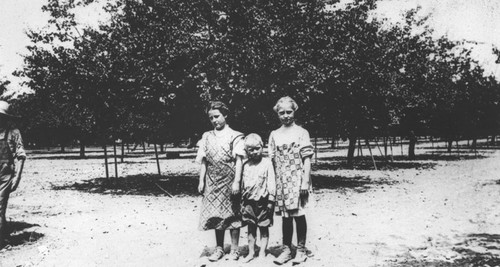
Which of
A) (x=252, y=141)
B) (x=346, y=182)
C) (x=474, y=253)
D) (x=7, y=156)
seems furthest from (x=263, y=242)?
(x=346, y=182)

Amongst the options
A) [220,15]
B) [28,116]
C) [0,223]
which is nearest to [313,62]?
[220,15]

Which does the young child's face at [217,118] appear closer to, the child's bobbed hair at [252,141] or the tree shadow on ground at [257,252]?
the child's bobbed hair at [252,141]

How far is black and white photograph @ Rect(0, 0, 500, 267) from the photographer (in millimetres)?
5656

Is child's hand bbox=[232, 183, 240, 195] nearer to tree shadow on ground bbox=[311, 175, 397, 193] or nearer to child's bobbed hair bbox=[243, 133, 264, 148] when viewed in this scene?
child's bobbed hair bbox=[243, 133, 264, 148]

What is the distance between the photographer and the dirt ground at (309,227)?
5867 millimetres

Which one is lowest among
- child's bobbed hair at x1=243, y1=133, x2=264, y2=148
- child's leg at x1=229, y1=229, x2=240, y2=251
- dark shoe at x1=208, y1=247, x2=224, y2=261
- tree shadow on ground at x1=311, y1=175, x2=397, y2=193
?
tree shadow on ground at x1=311, y1=175, x2=397, y2=193

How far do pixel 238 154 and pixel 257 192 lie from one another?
20.8 inches

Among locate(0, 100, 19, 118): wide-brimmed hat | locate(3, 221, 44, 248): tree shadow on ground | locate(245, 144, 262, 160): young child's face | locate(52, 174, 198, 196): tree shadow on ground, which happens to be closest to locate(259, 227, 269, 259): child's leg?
locate(245, 144, 262, 160): young child's face

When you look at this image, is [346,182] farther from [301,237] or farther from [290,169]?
[290,169]

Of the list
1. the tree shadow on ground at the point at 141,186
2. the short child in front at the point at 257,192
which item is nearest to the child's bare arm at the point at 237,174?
the short child in front at the point at 257,192

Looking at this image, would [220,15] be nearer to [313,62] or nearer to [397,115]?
[313,62]

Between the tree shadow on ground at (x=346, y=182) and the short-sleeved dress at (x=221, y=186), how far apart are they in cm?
885

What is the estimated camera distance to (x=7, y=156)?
20.8 ft

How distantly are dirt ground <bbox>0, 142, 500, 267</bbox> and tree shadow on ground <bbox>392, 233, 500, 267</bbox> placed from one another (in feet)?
0.04
